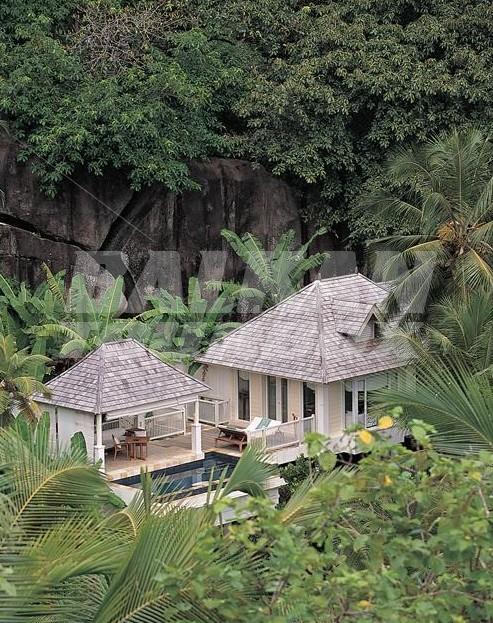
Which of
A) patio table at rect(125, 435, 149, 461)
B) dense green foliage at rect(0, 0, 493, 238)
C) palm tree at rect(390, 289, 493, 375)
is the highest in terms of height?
dense green foliage at rect(0, 0, 493, 238)

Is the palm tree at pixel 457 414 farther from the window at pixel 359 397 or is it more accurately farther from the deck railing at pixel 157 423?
the window at pixel 359 397

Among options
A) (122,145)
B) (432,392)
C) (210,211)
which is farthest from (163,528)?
(210,211)

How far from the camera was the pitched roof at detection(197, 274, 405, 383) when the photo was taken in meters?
21.9

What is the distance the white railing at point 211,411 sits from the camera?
23109mm

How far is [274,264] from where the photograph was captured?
28.2m

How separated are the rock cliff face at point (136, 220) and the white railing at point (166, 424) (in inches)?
288

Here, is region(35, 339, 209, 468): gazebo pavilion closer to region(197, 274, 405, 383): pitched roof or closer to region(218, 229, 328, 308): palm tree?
region(197, 274, 405, 383): pitched roof

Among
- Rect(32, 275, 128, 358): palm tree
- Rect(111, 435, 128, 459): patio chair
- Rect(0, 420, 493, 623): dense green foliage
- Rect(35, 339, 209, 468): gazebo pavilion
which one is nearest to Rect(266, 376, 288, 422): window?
Rect(35, 339, 209, 468): gazebo pavilion

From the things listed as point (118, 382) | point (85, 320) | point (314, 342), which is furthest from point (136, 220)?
point (118, 382)

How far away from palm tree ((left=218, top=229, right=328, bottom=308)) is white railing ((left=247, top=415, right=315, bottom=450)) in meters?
6.32

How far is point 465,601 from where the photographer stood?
5625 millimetres

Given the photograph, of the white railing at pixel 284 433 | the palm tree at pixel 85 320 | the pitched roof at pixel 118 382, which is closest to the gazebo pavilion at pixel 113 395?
the pitched roof at pixel 118 382

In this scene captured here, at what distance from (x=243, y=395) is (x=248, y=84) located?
9.59m

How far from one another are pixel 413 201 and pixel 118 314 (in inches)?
291
